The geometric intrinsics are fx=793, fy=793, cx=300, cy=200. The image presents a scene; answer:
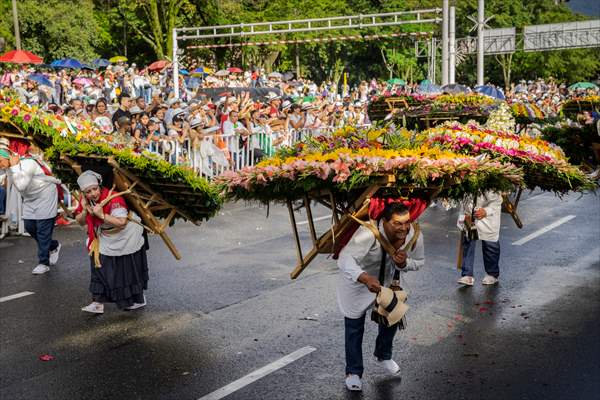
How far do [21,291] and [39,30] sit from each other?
3603 centimetres

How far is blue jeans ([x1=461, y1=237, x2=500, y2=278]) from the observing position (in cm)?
951

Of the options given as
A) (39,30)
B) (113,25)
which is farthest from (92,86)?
(113,25)

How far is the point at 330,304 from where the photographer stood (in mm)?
8609

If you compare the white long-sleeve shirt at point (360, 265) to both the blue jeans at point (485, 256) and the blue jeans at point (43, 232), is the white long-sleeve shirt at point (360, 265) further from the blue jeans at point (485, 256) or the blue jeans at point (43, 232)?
the blue jeans at point (43, 232)

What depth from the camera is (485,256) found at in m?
9.62

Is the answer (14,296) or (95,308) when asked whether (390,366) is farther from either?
(14,296)

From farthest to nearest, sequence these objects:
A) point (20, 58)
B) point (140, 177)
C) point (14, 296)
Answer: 1. point (20, 58)
2. point (14, 296)
3. point (140, 177)

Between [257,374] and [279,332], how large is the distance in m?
1.14

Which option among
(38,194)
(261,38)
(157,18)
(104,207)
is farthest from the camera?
(157,18)

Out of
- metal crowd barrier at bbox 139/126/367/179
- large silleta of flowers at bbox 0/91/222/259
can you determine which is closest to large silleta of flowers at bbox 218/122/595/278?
large silleta of flowers at bbox 0/91/222/259

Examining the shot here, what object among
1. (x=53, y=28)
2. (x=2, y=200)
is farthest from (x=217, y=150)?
(x=53, y=28)

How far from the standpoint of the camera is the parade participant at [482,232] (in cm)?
941

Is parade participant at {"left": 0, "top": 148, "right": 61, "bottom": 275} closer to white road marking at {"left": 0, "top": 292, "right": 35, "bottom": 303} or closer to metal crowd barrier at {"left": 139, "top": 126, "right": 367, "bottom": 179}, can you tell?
white road marking at {"left": 0, "top": 292, "right": 35, "bottom": 303}

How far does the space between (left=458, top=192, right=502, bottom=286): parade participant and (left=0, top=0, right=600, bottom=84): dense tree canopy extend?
3464 cm
